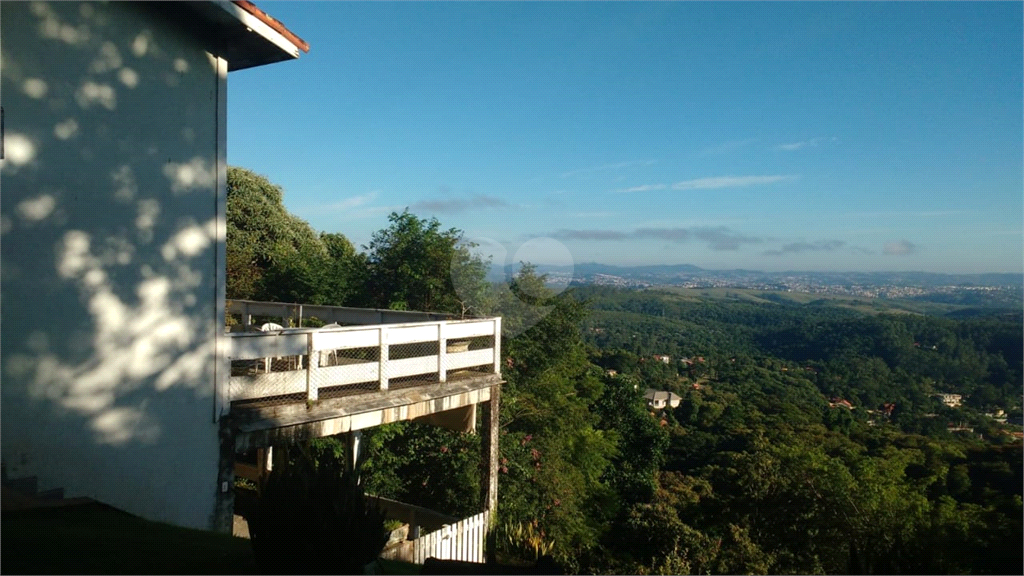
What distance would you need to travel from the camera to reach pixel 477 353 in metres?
8.88

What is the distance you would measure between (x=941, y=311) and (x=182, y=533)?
206 feet

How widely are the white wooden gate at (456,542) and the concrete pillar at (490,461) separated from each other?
0.50 ft

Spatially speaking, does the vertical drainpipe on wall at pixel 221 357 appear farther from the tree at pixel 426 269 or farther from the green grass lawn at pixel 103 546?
the tree at pixel 426 269

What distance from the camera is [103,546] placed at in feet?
13.7

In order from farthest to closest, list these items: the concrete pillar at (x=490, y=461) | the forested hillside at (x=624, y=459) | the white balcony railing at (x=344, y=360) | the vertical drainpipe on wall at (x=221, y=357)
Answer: the forested hillside at (x=624, y=459) → the concrete pillar at (x=490, y=461) → the white balcony railing at (x=344, y=360) → the vertical drainpipe on wall at (x=221, y=357)

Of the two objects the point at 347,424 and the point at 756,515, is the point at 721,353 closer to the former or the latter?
the point at 756,515

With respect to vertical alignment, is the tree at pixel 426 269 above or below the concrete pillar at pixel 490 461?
above

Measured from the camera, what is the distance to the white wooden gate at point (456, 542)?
822cm

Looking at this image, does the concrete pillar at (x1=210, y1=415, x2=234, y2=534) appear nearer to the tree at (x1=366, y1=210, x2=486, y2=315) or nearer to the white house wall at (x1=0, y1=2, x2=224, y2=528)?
the white house wall at (x1=0, y1=2, x2=224, y2=528)

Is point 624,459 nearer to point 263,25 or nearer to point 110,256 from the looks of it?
point 263,25

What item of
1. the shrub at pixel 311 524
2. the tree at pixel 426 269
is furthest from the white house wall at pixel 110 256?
the tree at pixel 426 269

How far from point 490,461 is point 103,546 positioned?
5.99 meters

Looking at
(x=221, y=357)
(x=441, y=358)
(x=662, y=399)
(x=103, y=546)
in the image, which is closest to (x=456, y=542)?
(x=441, y=358)

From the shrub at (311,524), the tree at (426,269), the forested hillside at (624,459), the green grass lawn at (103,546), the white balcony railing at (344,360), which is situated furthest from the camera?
the tree at (426,269)
